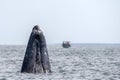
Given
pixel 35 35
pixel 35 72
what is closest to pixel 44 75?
pixel 35 72

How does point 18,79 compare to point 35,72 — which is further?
point 35,72

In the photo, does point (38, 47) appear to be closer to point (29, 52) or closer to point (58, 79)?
point (29, 52)

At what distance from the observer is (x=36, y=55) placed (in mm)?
41844

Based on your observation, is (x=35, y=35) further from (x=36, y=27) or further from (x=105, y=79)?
(x=105, y=79)

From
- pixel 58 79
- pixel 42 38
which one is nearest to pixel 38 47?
pixel 42 38

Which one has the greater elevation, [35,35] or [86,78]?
[35,35]

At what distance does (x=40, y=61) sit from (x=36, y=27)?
3.08 m

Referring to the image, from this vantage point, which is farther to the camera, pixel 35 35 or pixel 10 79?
pixel 35 35

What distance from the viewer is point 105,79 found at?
41.0 m

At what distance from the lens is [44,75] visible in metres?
41.2

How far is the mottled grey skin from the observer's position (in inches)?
1634

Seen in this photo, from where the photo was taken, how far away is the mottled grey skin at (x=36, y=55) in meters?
41.5

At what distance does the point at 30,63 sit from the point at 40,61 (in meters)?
0.91

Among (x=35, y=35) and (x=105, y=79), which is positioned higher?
(x=35, y=35)
